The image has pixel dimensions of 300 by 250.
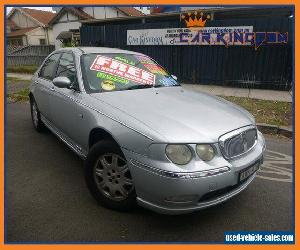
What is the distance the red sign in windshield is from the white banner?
285 inches

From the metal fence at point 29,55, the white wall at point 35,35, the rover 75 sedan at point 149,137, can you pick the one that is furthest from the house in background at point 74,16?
the rover 75 sedan at point 149,137

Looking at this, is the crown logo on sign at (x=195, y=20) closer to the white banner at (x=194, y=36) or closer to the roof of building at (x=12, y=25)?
the white banner at (x=194, y=36)

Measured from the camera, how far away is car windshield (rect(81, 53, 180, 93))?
374cm

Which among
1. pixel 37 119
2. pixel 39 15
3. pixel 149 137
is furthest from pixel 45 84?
pixel 39 15

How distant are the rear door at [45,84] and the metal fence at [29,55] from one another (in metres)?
16.8

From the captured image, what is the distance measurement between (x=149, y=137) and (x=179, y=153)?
11.7 inches

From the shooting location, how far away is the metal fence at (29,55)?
2105 cm

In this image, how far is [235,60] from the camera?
1071 centimetres

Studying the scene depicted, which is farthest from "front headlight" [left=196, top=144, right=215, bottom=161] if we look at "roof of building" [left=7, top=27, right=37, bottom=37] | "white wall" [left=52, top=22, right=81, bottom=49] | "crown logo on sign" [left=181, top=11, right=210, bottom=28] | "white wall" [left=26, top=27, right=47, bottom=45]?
"roof of building" [left=7, top=27, right=37, bottom=37]

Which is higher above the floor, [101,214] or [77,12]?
[77,12]

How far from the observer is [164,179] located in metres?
2.54

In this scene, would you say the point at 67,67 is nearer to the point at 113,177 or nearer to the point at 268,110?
the point at 113,177

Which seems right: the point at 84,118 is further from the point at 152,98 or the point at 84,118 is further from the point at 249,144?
the point at 249,144

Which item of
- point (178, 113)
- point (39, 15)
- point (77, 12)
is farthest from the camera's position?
point (39, 15)
